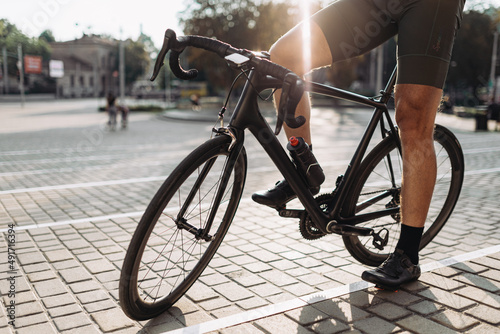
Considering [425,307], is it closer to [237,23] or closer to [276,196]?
[276,196]

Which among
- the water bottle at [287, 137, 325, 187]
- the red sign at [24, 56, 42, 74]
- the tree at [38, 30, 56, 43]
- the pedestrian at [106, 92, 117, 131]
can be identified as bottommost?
the pedestrian at [106, 92, 117, 131]

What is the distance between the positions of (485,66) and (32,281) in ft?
211

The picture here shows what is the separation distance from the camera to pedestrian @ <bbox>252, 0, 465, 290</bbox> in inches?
100

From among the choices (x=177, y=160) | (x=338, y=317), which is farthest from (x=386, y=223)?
(x=177, y=160)

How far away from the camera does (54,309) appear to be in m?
2.55

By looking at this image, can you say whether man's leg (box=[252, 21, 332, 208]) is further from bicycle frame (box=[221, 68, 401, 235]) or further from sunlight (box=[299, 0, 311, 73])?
bicycle frame (box=[221, 68, 401, 235])

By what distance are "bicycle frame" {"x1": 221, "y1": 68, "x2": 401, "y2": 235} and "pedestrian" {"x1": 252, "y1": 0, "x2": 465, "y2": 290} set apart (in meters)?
0.11

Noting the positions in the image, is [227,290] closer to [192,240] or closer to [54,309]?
[192,240]

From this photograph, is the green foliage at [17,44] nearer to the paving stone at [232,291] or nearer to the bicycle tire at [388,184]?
the paving stone at [232,291]

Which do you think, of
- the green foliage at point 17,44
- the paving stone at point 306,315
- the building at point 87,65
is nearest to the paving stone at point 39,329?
the paving stone at point 306,315

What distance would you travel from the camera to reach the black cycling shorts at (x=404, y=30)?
8.30 ft

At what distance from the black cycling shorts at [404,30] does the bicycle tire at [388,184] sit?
0.53m

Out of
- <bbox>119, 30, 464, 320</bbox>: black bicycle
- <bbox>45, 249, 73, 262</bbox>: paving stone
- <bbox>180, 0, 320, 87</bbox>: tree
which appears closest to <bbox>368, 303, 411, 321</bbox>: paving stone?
<bbox>119, 30, 464, 320</bbox>: black bicycle

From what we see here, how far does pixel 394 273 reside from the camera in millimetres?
2750
